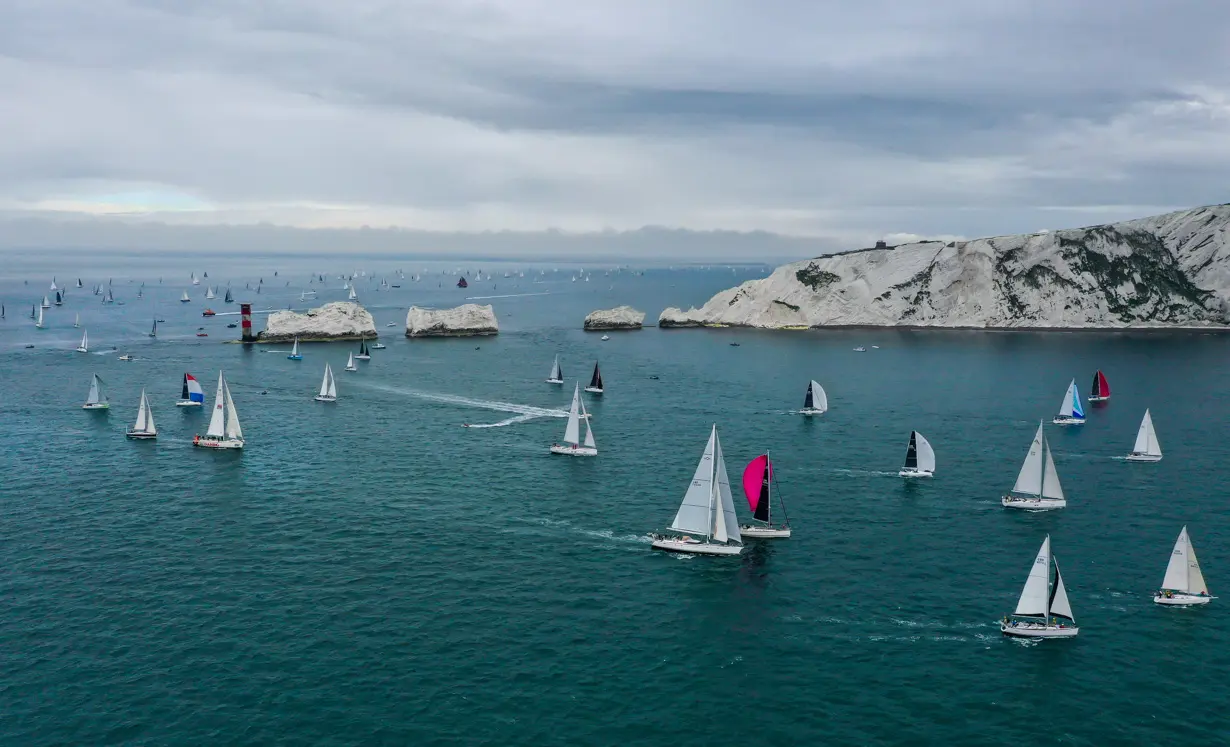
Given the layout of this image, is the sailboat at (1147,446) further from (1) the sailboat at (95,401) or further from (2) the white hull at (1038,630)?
(1) the sailboat at (95,401)

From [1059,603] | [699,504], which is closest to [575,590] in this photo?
[699,504]

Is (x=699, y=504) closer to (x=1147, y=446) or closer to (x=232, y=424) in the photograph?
(x=1147, y=446)

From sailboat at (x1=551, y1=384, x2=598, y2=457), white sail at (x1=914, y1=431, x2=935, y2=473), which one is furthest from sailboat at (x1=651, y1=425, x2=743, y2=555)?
sailboat at (x1=551, y1=384, x2=598, y2=457)

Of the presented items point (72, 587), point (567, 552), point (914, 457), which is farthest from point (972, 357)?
point (72, 587)

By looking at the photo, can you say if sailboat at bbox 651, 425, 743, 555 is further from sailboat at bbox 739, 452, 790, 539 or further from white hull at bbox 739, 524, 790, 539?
sailboat at bbox 739, 452, 790, 539

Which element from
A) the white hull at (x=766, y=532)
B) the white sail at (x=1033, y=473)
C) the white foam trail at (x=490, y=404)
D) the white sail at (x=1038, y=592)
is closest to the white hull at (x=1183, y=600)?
the white sail at (x=1038, y=592)

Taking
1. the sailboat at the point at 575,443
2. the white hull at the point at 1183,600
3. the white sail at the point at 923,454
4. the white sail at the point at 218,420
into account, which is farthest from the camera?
the white sail at the point at 218,420

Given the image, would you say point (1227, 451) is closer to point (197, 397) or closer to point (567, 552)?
point (567, 552)
